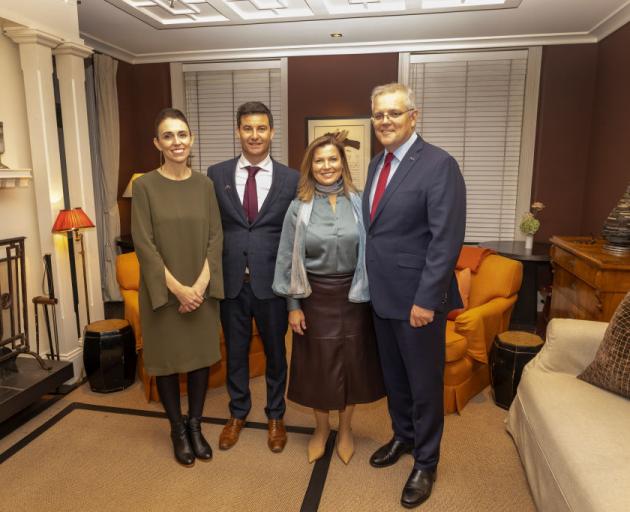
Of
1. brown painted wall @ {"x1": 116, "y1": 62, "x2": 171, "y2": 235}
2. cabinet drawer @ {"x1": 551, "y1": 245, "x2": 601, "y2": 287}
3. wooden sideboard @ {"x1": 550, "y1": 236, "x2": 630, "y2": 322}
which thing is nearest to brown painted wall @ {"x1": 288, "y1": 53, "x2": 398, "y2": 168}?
brown painted wall @ {"x1": 116, "y1": 62, "x2": 171, "y2": 235}

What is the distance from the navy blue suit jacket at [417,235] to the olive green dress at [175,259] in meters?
0.78

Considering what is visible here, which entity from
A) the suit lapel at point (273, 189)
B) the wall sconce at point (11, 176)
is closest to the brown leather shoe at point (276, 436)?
the suit lapel at point (273, 189)

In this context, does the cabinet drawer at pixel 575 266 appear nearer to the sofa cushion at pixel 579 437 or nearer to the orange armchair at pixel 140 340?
the sofa cushion at pixel 579 437

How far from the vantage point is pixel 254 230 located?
2369 millimetres

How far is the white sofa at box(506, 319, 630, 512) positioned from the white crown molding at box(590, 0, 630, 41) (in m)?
3.02

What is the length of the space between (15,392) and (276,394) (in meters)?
1.48

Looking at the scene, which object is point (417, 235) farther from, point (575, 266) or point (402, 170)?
point (575, 266)

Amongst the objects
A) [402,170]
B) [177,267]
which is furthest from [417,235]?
[177,267]

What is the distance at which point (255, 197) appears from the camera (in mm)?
2395

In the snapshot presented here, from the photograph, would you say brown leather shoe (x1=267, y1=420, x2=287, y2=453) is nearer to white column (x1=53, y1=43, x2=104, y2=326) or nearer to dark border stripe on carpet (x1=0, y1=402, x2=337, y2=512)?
dark border stripe on carpet (x1=0, y1=402, x2=337, y2=512)

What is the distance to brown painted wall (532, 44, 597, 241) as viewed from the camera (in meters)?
4.78

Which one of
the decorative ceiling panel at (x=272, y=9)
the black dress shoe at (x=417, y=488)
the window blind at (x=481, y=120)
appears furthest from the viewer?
the window blind at (x=481, y=120)

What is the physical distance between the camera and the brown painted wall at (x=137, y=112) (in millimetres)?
5524

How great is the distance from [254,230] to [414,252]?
2.64 ft
